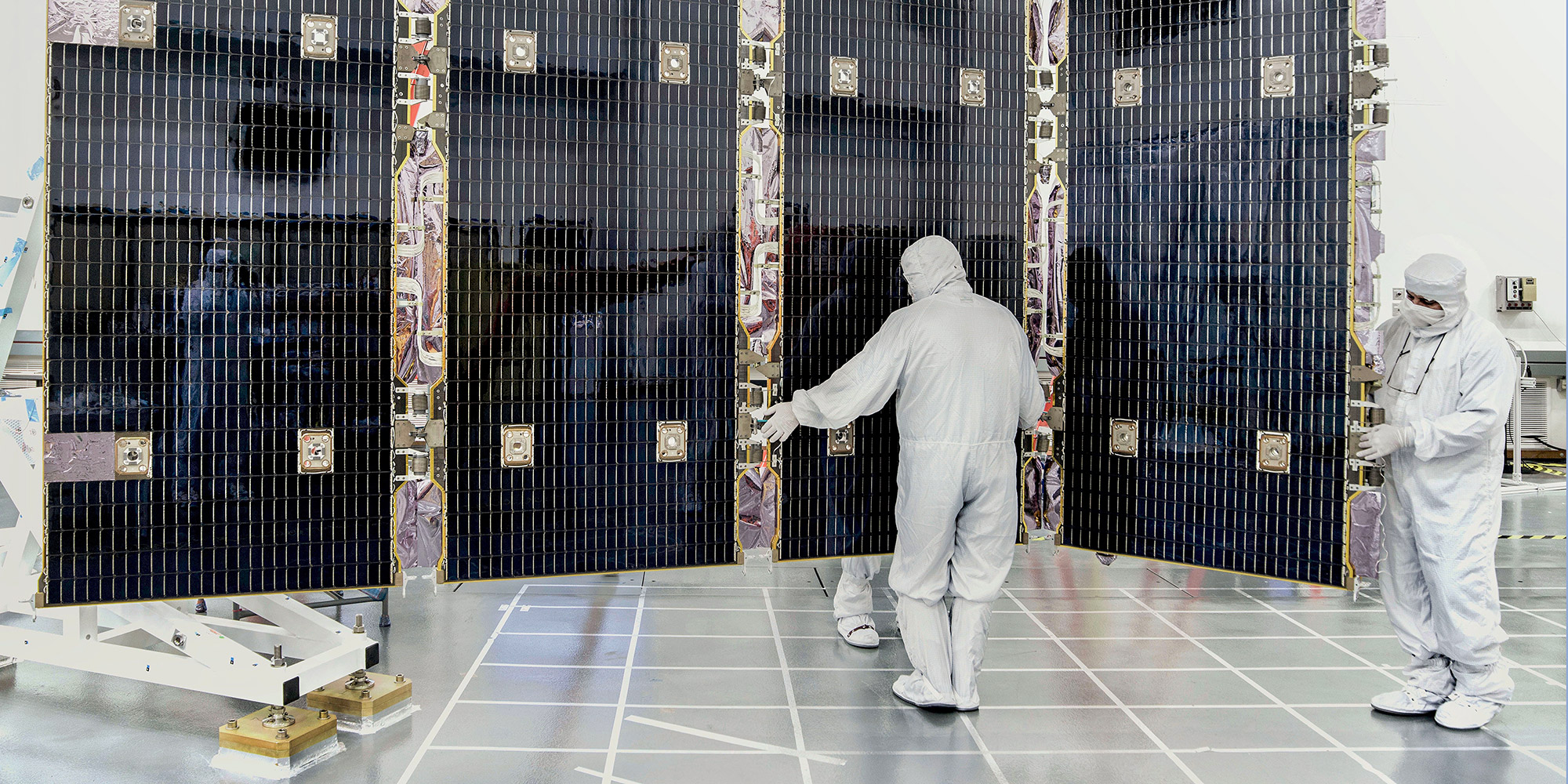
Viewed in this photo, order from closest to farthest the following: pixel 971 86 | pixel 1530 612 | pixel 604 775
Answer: pixel 604 775 → pixel 971 86 → pixel 1530 612

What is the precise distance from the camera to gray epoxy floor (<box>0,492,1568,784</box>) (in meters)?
3.81

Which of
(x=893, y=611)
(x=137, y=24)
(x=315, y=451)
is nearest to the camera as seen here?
(x=137, y=24)

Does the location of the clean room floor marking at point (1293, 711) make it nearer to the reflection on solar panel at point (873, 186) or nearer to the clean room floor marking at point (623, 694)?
the reflection on solar panel at point (873, 186)

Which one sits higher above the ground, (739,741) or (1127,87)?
(1127,87)

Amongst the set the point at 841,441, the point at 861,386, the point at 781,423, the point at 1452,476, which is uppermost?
the point at 861,386

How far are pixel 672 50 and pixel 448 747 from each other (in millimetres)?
3067

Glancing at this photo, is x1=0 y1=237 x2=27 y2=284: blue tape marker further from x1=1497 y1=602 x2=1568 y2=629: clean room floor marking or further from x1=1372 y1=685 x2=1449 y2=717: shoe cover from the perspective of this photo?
x1=1497 y1=602 x2=1568 y2=629: clean room floor marking

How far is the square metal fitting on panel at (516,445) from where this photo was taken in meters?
4.35

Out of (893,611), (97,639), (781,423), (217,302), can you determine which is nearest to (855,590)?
(893,611)

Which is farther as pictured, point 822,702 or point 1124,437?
point 1124,437

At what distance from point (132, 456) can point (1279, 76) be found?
510cm

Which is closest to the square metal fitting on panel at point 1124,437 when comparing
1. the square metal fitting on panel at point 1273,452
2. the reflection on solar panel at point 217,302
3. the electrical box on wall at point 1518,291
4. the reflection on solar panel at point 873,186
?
the square metal fitting on panel at point 1273,452

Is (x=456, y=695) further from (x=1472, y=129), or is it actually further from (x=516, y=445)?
(x=1472, y=129)

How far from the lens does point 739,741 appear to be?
158 inches
